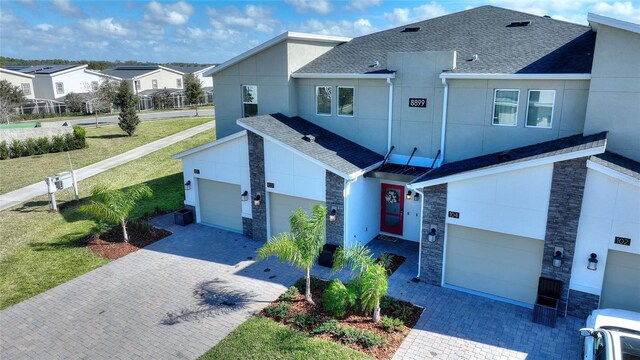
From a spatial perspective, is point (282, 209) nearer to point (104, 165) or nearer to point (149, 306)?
point (149, 306)

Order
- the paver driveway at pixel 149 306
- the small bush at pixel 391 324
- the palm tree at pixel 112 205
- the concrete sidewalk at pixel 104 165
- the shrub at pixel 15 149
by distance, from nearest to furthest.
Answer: the paver driveway at pixel 149 306 < the small bush at pixel 391 324 < the palm tree at pixel 112 205 < the concrete sidewalk at pixel 104 165 < the shrub at pixel 15 149

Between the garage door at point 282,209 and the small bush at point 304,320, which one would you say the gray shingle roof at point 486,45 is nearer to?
the garage door at point 282,209

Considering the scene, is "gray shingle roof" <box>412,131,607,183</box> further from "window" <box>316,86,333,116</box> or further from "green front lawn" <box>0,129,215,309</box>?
"green front lawn" <box>0,129,215,309</box>

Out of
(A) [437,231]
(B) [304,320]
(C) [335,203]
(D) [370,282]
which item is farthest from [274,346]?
(A) [437,231]

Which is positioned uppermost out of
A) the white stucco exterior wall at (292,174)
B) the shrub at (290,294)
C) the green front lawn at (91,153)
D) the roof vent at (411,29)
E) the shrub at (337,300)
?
the roof vent at (411,29)

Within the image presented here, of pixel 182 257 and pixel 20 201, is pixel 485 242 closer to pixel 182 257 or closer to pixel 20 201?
pixel 182 257

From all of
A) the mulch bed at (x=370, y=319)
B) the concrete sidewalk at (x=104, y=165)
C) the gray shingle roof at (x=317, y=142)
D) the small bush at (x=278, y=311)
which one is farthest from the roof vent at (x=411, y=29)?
the concrete sidewalk at (x=104, y=165)
